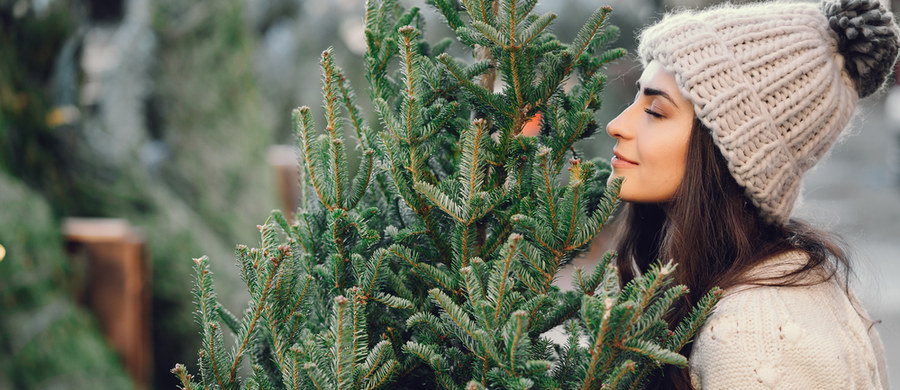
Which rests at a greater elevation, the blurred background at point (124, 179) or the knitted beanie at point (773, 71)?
the blurred background at point (124, 179)

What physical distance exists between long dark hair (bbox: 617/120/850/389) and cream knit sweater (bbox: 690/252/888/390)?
7cm

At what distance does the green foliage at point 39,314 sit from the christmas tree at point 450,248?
181cm

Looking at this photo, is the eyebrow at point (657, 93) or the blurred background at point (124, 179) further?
the blurred background at point (124, 179)

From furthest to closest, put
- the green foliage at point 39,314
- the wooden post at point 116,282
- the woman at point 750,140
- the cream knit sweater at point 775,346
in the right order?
the wooden post at point 116,282 < the green foliage at point 39,314 < the woman at point 750,140 < the cream knit sweater at point 775,346

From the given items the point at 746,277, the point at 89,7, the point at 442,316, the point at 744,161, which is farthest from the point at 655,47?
the point at 89,7

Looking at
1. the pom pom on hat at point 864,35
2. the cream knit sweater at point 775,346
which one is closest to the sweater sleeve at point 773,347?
the cream knit sweater at point 775,346

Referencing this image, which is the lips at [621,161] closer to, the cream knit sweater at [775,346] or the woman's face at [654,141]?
the woman's face at [654,141]

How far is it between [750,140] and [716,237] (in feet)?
0.75

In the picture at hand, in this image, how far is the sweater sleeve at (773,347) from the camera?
127 cm

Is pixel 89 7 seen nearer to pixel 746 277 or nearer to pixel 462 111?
pixel 462 111

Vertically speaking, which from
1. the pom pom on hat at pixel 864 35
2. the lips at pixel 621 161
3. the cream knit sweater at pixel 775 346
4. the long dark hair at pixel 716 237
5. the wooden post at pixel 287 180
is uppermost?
the wooden post at pixel 287 180

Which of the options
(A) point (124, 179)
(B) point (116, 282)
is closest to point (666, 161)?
(B) point (116, 282)

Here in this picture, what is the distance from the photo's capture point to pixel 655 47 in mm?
1557

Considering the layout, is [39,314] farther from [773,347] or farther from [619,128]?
[773,347]
